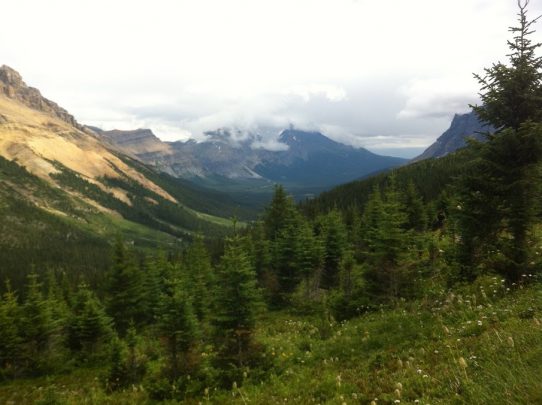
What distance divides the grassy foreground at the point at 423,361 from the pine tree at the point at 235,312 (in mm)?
1584

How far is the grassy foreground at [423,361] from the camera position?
5988 millimetres

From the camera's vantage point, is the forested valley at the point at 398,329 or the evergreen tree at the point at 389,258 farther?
the evergreen tree at the point at 389,258

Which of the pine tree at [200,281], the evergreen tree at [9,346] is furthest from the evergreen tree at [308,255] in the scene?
the evergreen tree at [9,346]

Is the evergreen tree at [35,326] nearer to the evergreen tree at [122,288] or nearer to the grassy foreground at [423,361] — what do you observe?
the evergreen tree at [122,288]

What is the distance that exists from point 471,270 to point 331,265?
90.5 feet

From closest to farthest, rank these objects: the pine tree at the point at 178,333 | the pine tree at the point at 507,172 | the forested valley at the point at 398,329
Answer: the forested valley at the point at 398,329 < the pine tree at the point at 507,172 < the pine tree at the point at 178,333

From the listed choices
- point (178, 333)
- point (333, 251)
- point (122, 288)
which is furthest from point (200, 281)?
point (178, 333)

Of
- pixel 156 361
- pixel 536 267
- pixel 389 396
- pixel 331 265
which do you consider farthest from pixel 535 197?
pixel 331 265

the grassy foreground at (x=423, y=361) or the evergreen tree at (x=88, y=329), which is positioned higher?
the grassy foreground at (x=423, y=361)

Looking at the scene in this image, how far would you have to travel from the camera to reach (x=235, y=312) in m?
15.7

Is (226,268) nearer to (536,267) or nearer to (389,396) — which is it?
(389,396)

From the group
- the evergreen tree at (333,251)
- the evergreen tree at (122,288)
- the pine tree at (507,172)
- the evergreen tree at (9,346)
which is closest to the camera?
the pine tree at (507,172)

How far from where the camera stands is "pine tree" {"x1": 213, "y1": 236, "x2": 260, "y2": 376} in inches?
602

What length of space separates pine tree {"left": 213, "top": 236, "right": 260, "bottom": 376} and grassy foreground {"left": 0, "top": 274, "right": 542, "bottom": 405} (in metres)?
1.58
